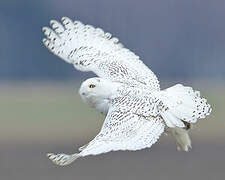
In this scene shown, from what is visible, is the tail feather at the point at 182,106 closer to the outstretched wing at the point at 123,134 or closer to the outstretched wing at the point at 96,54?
the outstretched wing at the point at 123,134

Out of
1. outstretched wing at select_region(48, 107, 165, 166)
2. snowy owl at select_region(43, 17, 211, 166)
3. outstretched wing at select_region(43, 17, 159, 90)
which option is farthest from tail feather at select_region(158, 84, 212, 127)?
outstretched wing at select_region(43, 17, 159, 90)

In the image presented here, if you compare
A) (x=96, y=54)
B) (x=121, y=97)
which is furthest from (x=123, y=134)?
(x=96, y=54)

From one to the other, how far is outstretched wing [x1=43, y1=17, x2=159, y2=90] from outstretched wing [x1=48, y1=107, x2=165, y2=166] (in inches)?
29.1

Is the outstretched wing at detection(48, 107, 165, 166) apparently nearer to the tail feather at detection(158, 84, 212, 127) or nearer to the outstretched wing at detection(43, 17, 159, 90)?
the tail feather at detection(158, 84, 212, 127)

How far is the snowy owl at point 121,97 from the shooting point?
6.65 m

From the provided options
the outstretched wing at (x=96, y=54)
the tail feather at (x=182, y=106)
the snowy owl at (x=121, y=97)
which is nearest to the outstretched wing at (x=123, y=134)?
the snowy owl at (x=121, y=97)

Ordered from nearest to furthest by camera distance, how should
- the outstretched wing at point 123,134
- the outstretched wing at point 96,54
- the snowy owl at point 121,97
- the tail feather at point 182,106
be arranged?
the outstretched wing at point 123,134 < the snowy owl at point 121,97 < the tail feather at point 182,106 < the outstretched wing at point 96,54

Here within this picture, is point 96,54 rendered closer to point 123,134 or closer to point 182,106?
point 182,106

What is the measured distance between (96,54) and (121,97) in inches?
41.2

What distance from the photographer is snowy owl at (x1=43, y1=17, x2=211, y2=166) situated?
6652mm

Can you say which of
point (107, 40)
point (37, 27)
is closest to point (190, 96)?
point (107, 40)

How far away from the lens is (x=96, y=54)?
27.0 feet

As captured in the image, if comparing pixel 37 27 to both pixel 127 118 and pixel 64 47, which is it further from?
pixel 127 118

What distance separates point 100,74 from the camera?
7871mm
